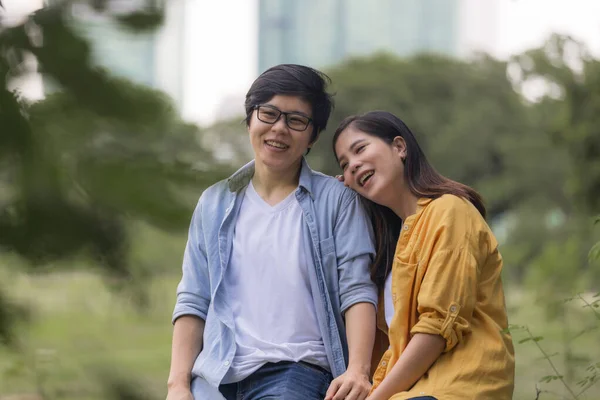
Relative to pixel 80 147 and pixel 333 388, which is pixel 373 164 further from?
pixel 80 147

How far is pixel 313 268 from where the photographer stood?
185 cm

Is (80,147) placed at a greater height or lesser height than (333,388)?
greater

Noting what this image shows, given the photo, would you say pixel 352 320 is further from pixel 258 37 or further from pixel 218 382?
pixel 258 37

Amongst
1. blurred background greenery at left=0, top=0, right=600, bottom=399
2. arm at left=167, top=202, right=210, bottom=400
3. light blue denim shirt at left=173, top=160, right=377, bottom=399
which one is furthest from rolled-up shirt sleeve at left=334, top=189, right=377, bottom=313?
blurred background greenery at left=0, top=0, right=600, bottom=399

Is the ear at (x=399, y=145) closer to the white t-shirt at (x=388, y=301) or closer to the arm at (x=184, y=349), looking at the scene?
the white t-shirt at (x=388, y=301)

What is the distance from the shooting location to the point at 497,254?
179 cm

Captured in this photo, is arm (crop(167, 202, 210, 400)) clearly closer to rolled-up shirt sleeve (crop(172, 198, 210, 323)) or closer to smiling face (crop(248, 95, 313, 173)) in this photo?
rolled-up shirt sleeve (crop(172, 198, 210, 323))

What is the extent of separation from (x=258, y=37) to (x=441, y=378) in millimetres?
1172

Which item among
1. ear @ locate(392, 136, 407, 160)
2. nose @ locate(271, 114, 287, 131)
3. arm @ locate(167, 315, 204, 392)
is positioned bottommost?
arm @ locate(167, 315, 204, 392)

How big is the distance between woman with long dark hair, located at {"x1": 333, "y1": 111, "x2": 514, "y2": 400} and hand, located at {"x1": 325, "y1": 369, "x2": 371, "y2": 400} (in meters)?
0.02

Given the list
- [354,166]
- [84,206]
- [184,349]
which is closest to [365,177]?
[354,166]

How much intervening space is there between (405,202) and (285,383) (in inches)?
15.4

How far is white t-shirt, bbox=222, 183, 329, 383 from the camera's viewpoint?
5.93ft

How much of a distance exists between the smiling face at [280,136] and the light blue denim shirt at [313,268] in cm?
5
